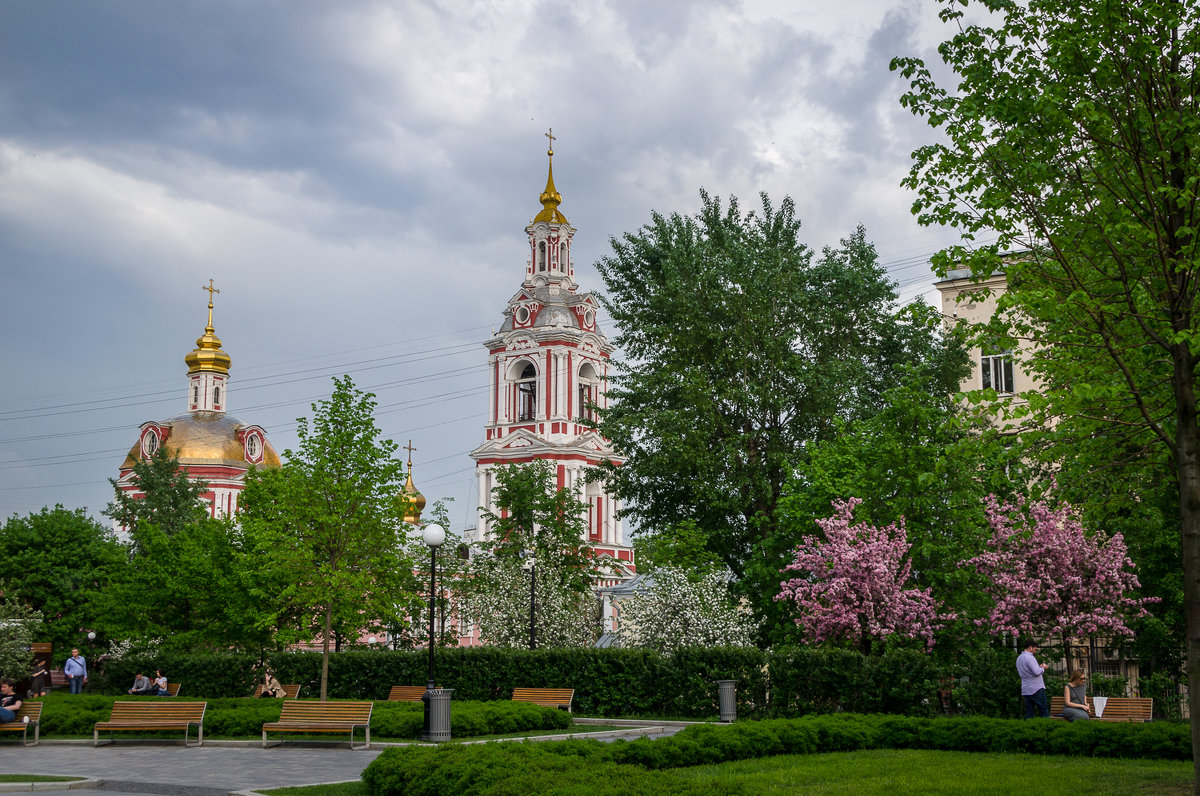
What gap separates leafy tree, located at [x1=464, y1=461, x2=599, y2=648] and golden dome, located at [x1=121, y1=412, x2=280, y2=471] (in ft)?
148

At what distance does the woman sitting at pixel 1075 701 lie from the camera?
16.7 meters

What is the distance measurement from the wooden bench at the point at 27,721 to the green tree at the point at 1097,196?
17250mm

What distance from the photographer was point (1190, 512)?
11.6 meters

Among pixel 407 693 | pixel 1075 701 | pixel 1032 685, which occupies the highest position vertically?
pixel 1032 685

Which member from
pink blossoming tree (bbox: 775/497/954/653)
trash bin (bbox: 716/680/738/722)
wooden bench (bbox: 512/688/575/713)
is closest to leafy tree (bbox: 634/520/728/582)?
pink blossoming tree (bbox: 775/497/954/653)

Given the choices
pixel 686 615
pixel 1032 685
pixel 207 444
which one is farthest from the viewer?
pixel 207 444

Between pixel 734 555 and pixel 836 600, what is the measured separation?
9353 mm

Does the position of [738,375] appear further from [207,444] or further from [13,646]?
[207,444]

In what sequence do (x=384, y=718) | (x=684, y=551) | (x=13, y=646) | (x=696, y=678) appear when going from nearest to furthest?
1. (x=384, y=718)
2. (x=696, y=678)
3. (x=13, y=646)
4. (x=684, y=551)

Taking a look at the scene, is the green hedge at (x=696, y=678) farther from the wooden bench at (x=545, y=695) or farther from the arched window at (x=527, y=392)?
the arched window at (x=527, y=392)

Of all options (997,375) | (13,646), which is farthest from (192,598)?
(997,375)

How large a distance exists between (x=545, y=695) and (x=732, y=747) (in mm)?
10353

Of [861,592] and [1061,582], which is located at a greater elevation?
[1061,582]

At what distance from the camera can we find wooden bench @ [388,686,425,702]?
84.6 feet
